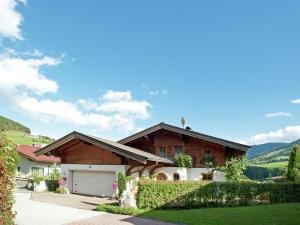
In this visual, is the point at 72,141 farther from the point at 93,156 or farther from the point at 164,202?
the point at 164,202

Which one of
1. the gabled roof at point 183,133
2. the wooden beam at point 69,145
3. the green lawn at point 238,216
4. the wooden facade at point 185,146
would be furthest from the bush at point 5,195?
the wooden facade at point 185,146

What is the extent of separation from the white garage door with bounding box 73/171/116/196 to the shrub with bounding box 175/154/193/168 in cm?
612

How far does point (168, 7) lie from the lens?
72.8ft

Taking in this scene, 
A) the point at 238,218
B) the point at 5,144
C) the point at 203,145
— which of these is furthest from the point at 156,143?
the point at 5,144

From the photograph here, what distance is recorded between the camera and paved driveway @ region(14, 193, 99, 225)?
15.6m

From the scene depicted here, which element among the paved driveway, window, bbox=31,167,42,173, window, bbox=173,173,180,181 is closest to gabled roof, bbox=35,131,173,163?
window, bbox=173,173,180,181

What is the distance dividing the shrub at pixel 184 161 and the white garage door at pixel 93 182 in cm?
612

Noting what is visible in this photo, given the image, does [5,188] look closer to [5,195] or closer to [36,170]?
[5,195]

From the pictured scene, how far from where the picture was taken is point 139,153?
25.3 m

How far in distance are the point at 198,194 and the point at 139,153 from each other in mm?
6591

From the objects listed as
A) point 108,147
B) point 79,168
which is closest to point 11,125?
point 79,168

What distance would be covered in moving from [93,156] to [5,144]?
55.9ft

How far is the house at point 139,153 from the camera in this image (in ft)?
85.8

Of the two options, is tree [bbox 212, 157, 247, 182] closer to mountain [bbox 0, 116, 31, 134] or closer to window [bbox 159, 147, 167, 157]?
window [bbox 159, 147, 167, 157]
